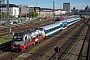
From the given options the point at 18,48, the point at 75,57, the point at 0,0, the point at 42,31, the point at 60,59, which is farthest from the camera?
the point at 0,0

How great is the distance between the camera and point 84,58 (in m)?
23.9

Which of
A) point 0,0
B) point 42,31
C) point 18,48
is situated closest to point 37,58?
point 18,48

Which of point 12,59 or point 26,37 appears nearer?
point 12,59

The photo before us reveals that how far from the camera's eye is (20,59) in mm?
23125

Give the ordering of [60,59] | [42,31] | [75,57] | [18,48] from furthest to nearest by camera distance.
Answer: [42,31] < [18,48] < [75,57] < [60,59]

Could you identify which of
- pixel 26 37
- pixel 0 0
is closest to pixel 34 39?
pixel 26 37

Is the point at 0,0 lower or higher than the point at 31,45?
higher

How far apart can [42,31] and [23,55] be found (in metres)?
12.9

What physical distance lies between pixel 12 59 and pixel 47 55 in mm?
4983

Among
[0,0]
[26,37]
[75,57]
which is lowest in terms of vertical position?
[75,57]

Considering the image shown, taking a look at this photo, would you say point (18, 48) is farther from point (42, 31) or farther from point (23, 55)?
point (42, 31)

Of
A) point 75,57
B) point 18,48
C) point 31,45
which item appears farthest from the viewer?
point 31,45

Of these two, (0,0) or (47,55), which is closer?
(47,55)

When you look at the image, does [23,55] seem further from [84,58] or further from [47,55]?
[84,58]
